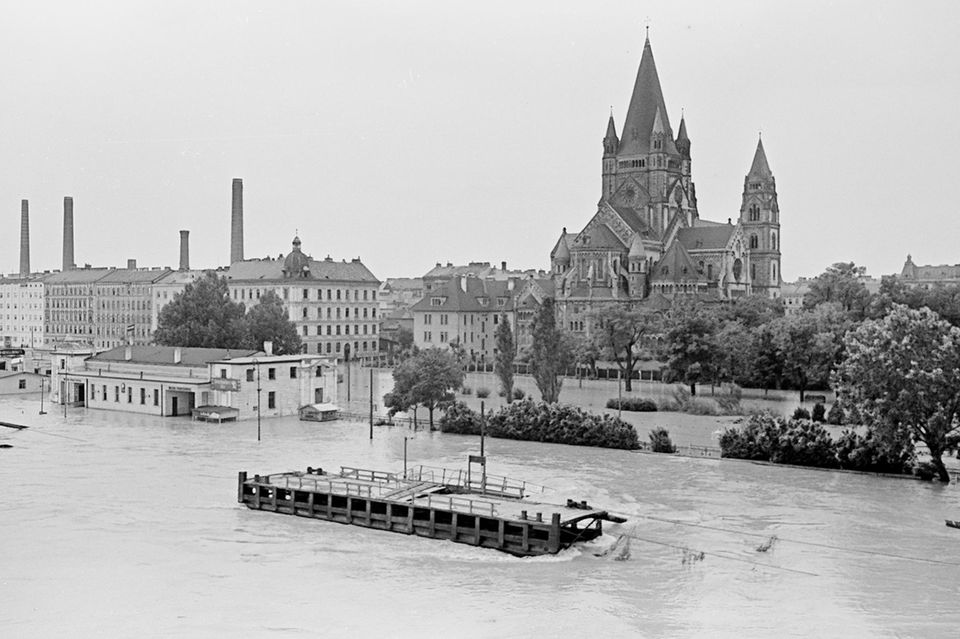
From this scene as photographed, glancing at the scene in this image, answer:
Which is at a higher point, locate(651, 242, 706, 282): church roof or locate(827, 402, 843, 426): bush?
locate(651, 242, 706, 282): church roof

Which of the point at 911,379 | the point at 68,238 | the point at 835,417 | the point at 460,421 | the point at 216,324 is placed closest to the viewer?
the point at 911,379

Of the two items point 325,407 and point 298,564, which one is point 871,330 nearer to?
point 298,564

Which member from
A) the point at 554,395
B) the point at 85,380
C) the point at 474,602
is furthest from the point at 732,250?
the point at 474,602

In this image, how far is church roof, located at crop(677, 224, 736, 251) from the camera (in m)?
119

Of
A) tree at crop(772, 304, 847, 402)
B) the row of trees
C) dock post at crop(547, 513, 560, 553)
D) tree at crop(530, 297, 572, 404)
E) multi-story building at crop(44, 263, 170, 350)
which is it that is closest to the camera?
dock post at crop(547, 513, 560, 553)

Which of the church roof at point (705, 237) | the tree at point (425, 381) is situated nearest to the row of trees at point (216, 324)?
the tree at point (425, 381)

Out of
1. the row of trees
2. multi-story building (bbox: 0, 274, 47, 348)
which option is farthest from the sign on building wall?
multi-story building (bbox: 0, 274, 47, 348)

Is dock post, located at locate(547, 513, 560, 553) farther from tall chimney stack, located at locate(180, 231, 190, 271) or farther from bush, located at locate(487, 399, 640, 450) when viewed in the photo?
tall chimney stack, located at locate(180, 231, 190, 271)

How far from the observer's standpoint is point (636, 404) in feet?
232

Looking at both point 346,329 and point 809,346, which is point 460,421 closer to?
point 809,346

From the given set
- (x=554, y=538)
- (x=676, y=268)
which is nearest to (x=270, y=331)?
(x=676, y=268)

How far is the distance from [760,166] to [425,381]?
267 feet

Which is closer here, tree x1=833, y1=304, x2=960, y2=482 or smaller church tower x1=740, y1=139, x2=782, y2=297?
tree x1=833, y1=304, x2=960, y2=482

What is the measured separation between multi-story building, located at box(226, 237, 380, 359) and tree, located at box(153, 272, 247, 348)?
19.3 meters
